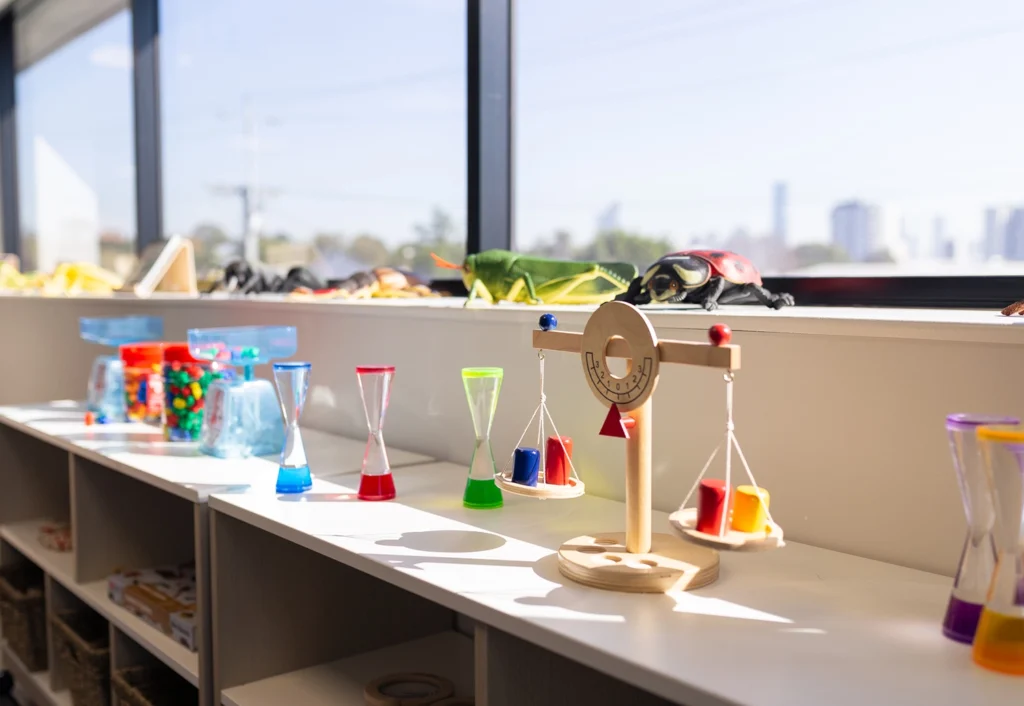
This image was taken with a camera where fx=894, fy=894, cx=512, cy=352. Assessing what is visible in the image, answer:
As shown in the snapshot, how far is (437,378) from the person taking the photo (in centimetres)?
157

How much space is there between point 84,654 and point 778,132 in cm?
189

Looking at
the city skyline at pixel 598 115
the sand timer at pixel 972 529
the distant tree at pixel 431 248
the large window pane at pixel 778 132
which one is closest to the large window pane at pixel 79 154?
the city skyline at pixel 598 115

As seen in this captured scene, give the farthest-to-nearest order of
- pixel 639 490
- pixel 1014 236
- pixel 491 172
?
pixel 491 172, pixel 1014 236, pixel 639 490

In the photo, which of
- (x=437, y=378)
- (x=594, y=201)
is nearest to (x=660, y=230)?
(x=594, y=201)

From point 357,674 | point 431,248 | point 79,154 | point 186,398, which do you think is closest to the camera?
point 357,674

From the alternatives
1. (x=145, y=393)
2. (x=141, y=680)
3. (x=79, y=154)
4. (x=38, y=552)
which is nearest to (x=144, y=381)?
(x=145, y=393)

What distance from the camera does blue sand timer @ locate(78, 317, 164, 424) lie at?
2002 mm

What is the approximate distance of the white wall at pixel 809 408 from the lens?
928 mm

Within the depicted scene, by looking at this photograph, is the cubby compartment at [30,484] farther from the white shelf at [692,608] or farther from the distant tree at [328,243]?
the white shelf at [692,608]

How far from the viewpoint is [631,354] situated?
909 millimetres

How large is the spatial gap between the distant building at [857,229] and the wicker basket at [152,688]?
166cm

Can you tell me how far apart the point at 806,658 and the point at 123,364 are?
1656 mm

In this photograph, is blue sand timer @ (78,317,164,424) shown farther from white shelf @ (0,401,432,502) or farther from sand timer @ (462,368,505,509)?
sand timer @ (462,368,505,509)

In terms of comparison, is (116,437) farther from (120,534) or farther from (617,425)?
(617,425)
